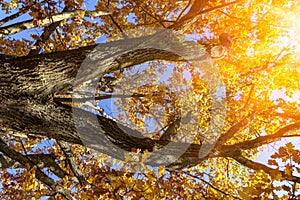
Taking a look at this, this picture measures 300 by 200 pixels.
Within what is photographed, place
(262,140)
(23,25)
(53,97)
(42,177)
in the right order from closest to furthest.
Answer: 1. (53,97)
2. (42,177)
3. (262,140)
4. (23,25)

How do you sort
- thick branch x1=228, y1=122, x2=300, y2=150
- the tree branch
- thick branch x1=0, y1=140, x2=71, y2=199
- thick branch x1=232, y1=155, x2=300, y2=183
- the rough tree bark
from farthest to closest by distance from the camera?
the tree branch, thick branch x1=228, y1=122, x2=300, y2=150, thick branch x1=0, y1=140, x2=71, y2=199, thick branch x1=232, y1=155, x2=300, y2=183, the rough tree bark

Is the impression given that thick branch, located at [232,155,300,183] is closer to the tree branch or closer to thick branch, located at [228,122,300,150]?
thick branch, located at [228,122,300,150]

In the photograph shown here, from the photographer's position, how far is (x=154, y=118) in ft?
36.5

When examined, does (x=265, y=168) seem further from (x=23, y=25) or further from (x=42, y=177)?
(x=23, y=25)

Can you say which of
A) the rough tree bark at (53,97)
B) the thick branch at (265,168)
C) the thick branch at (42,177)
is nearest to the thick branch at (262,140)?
the thick branch at (265,168)

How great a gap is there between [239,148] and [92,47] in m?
3.10

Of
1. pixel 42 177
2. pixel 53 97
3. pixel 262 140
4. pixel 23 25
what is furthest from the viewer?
pixel 23 25

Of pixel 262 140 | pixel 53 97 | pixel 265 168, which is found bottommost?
pixel 265 168

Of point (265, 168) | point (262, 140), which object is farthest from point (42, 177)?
point (262, 140)

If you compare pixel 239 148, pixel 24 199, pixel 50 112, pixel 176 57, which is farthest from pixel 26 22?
pixel 239 148

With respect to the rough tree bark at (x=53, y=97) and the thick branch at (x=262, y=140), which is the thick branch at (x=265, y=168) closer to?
the thick branch at (x=262, y=140)

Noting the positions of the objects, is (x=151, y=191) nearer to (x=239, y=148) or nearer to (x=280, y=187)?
(x=239, y=148)

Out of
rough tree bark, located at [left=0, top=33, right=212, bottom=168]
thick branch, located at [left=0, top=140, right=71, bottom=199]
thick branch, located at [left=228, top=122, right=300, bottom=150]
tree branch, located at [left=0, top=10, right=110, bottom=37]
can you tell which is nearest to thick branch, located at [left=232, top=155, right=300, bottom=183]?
thick branch, located at [left=228, top=122, right=300, bottom=150]

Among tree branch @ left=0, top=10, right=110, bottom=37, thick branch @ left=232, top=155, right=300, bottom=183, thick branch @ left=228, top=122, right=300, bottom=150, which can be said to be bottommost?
thick branch @ left=232, top=155, right=300, bottom=183
